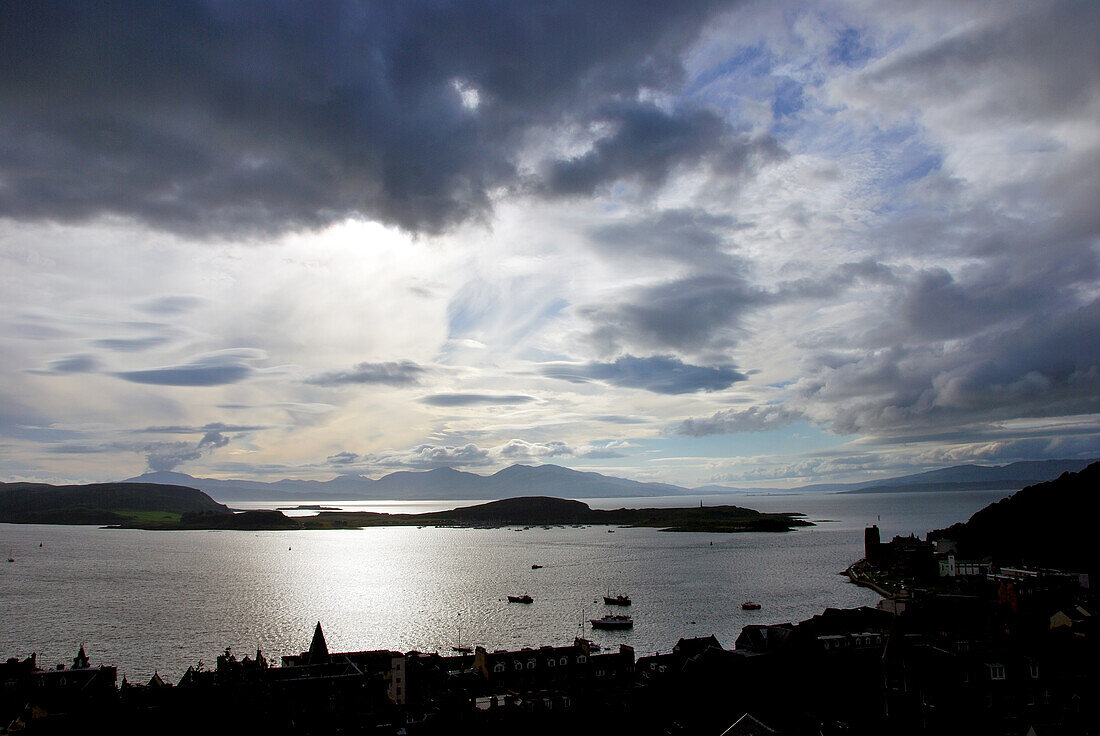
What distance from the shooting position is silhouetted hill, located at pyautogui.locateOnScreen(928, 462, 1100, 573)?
142 meters

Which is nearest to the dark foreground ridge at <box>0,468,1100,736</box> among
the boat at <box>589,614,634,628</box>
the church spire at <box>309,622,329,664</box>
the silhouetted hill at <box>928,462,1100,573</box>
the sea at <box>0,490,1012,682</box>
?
the church spire at <box>309,622,329,664</box>

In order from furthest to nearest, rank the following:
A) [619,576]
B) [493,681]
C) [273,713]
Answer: [619,576] < [493,681] < [273,713]

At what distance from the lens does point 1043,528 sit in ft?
512

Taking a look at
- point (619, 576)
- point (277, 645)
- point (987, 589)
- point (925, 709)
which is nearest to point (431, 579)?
point (619, 576)

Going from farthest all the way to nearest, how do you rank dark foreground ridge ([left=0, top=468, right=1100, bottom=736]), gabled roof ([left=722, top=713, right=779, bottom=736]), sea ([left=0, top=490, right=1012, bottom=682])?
1. sea ([left=0, top=490, right=1012, bottom=682])
2. dark foreground ridge ([left=0, top=468, right=1100, bottom=736])
3. gabled roof ([left=722, top=713, right=779, bottom=736])

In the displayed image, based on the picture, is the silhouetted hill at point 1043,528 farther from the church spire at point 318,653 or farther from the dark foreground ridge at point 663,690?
the church spire at point 318,653

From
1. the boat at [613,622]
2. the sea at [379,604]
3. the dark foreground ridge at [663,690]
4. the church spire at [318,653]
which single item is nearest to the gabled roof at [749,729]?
the dark foreground ridge at [663,690]

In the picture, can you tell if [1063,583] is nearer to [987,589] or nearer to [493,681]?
[987,589]

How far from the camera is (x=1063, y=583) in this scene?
3797 inches

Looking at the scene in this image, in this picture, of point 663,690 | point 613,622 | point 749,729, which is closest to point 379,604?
point 613,622

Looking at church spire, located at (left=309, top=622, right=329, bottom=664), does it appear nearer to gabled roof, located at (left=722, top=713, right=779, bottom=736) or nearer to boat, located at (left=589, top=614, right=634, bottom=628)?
gabled roof, located at (left=722, top=713, right=779, bottom=736)

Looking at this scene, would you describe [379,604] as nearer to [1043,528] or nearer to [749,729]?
[749,729]

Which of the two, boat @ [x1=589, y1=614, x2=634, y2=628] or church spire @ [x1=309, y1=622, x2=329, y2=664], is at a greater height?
church spire @ [x1=309, y1=622, x2=329, y2=664]

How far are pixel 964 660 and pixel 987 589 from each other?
223 feet
